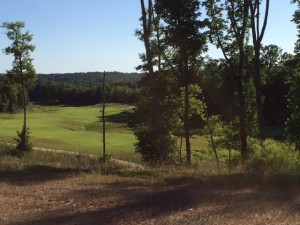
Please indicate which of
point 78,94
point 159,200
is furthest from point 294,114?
point 78,94

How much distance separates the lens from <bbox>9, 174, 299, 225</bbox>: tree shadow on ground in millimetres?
6387

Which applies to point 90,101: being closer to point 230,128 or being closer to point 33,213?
point 230,128

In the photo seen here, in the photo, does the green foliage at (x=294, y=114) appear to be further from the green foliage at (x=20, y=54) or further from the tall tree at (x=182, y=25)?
the green foliage at (x=20, y=54)

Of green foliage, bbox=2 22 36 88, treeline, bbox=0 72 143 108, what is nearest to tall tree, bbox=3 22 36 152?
green foliage, bbox=2 22 36 88

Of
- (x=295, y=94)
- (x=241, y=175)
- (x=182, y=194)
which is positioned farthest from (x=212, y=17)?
(x=182, y=194)

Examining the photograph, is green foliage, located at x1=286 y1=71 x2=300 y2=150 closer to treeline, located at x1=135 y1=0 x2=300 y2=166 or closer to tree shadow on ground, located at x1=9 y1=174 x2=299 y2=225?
treeline, located at x1=135 y1=0 x2=300 y2=166

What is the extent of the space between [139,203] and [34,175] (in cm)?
461

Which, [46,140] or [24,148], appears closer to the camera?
[24,148]

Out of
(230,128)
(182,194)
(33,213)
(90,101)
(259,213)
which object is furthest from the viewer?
(90,101)

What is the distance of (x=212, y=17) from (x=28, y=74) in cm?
1855

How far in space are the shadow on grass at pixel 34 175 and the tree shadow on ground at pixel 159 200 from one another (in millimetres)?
2020

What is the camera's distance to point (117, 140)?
169ft

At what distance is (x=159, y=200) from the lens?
7430mm

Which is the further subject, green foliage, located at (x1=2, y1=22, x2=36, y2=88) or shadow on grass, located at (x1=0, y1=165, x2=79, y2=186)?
green foliage, located at (x1=2, y1=22, x2=36, y2=88)
